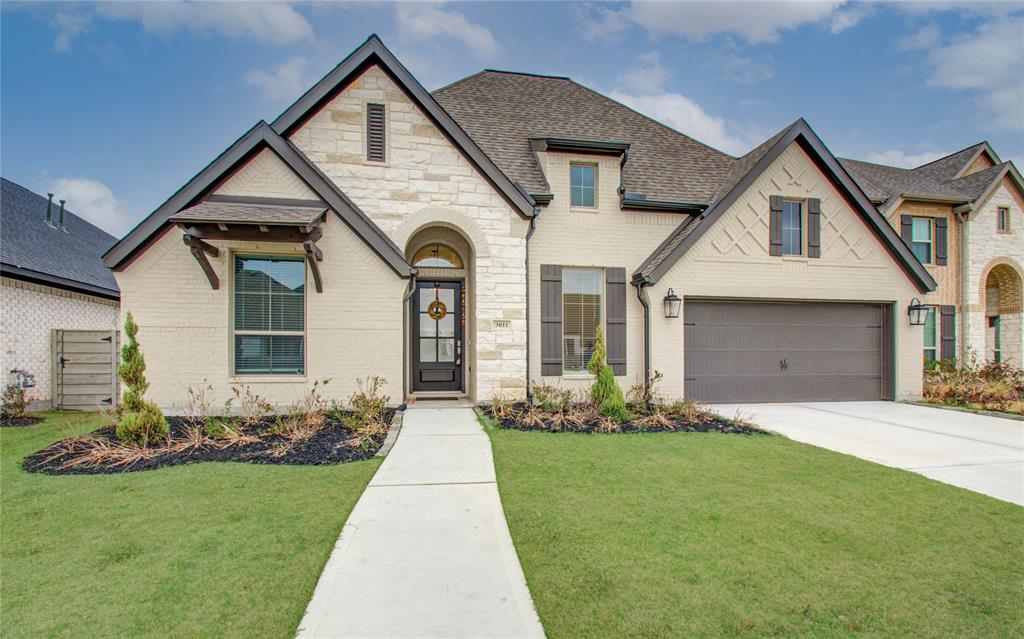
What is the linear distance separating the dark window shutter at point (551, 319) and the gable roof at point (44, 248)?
426 inches

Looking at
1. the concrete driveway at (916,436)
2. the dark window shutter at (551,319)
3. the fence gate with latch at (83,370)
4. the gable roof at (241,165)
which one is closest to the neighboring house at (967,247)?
the concrete driveway at (916,436)

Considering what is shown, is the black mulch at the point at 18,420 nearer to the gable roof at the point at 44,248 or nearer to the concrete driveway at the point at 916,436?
the gable roof at the point at 44,248

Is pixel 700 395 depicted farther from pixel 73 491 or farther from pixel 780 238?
pixel 73 491

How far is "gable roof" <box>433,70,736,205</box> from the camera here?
35.1ft

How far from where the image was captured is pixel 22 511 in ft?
13.3

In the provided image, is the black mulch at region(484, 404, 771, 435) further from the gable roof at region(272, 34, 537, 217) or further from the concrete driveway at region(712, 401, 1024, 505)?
the gable roof at region(272, 34, 537, 217)

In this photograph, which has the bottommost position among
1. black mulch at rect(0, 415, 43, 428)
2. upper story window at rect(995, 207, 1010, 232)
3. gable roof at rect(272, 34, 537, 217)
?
black mulch at rect(0, 415, 43, 428)

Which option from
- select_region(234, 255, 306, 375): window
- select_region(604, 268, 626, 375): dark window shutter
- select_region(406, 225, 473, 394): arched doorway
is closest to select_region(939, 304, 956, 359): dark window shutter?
select_region(604, 268, 626, 375): dark window shutter

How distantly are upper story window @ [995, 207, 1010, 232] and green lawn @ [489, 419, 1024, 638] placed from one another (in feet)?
44.7

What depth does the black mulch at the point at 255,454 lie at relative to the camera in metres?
5.30

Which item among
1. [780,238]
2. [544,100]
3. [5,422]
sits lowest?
[5,422]

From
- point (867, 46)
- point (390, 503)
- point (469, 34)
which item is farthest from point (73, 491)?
point (867, 46)

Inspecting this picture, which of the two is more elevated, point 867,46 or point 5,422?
point 867,46

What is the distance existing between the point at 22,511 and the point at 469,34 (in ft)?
44.3
